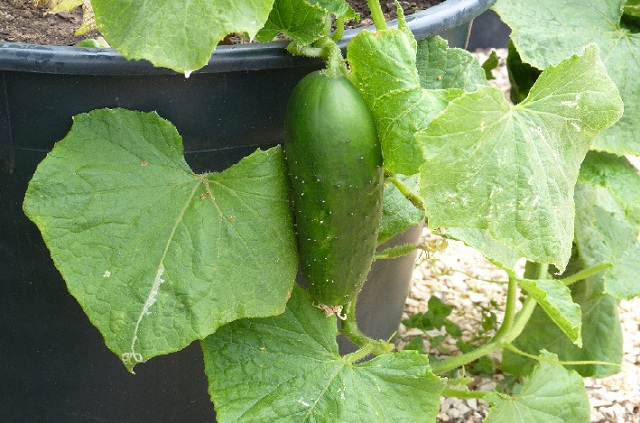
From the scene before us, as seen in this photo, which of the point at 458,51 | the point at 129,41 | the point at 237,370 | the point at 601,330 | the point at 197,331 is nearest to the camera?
the point at 129,41

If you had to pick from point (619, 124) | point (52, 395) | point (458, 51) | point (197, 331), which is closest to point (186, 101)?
point (197, 331)

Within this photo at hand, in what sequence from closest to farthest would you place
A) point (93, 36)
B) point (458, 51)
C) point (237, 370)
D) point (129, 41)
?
1. point (129, 41)
2. point (237, 370)
3. point (458, 51)
4. point (93, 36)

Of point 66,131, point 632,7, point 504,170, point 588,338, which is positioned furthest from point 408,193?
point 588,338

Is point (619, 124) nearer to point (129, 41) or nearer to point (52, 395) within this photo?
point (129, 41)

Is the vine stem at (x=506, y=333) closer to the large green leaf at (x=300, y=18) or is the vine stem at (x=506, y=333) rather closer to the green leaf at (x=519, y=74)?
the green leaf at (x=519, y=74)

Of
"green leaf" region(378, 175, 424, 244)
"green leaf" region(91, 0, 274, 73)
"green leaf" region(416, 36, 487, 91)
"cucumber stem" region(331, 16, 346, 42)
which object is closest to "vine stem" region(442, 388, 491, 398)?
"green leaf" region(378, 175, 424, 244)

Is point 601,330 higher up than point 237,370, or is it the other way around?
point 237,370
